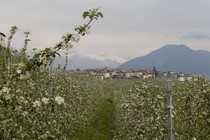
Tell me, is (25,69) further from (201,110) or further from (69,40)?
(201,110)

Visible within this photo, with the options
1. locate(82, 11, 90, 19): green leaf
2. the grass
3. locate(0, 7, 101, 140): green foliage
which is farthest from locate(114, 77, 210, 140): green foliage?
the grass

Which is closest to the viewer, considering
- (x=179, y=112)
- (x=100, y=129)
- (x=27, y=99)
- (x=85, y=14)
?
(x=85, y=14)

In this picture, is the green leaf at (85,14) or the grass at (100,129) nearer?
the green leaf at (85,14)

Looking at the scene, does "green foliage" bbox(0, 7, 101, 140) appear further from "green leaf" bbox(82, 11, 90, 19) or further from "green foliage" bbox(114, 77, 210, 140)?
"green foliage" bbox(114, 77, 210, 140)

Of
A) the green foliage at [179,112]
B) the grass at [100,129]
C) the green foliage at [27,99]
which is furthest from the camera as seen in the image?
the grass at [100,129]

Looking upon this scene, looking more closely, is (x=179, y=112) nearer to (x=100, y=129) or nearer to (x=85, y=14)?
(x=85, y=14)

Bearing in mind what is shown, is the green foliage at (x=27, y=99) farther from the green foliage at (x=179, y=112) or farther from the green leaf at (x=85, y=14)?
the green foliage at (x=179, y=112)

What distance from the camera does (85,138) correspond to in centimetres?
3108

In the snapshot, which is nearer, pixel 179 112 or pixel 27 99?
pixel 27 99

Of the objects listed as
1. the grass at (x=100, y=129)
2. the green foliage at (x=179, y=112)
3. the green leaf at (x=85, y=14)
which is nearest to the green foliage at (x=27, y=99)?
the green leaf at (x=85, y=14)

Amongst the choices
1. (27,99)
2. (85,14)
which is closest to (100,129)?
(27,99)

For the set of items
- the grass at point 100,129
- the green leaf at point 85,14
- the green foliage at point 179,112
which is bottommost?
the grass at point 100,129

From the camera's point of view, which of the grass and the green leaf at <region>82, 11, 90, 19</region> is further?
the grass

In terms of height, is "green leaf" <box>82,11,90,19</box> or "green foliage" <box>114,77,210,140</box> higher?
"green leaf" <box>82,11,90,19</box>
